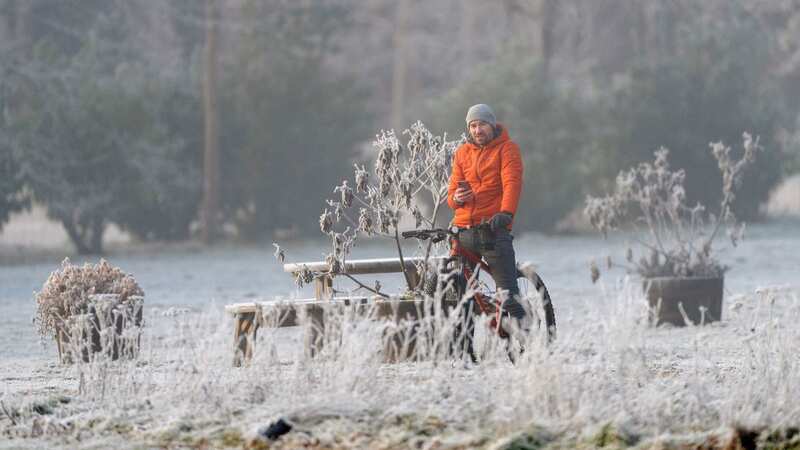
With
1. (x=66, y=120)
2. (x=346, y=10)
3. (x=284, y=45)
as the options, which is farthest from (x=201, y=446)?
(x=346, y=10)

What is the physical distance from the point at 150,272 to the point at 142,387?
49.7 feet

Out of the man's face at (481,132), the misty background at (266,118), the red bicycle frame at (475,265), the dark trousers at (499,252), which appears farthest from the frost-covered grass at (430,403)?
the misty background at (266,118)

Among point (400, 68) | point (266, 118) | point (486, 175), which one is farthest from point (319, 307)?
point (400, 68)

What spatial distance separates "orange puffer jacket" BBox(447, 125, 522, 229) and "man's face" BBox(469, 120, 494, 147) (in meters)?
0.05

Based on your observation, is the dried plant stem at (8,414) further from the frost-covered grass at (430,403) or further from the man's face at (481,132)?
the man's face at (481,132)

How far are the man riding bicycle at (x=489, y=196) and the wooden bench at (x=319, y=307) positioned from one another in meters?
0.52

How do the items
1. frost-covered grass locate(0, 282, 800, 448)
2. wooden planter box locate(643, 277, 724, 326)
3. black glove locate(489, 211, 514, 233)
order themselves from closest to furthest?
frost-covered grass locate(0, 282, 800, 448) → black glove locate(489, 211, 514, 233) → wooden planter box locate(643, 277, 724, 326)

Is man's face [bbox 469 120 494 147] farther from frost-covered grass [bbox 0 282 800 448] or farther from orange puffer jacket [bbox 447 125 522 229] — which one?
frost-covered grass [bbox 0 282 800 448]

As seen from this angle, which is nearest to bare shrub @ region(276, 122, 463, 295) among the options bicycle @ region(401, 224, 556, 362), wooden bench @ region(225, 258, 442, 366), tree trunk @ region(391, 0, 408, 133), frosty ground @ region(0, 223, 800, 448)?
wooden bench @ region(225, 258, 442, 366)

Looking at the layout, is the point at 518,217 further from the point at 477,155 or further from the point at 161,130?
the point at 477,155

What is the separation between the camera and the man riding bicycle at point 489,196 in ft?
30.0

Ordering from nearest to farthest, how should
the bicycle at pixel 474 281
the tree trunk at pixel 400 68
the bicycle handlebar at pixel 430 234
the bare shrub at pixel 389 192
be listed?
the bicycle at pixel 474 281 < the bicycle handlebar at pixel 430 234 < the bare shrub at pixel 389 192 < the tree trunk at pixel 400 68

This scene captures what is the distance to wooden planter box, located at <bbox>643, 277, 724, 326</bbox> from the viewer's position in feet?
44.9

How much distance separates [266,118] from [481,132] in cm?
2155
